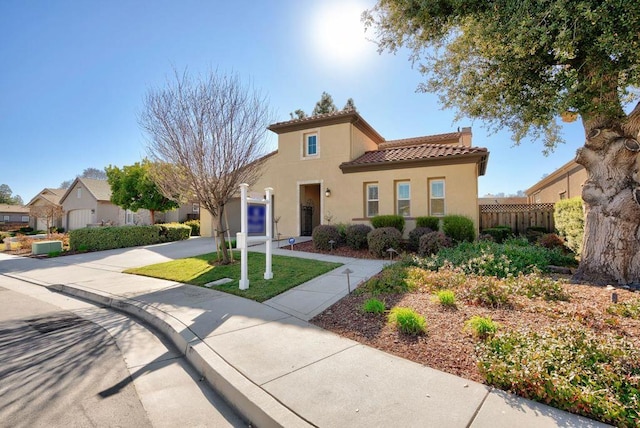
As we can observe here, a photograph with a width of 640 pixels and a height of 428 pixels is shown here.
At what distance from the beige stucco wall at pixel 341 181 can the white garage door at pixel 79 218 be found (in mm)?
21975

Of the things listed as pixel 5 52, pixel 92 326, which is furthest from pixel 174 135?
pixel 5 52

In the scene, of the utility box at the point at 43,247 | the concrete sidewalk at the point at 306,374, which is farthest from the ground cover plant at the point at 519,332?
the utility box at the point at 43,247

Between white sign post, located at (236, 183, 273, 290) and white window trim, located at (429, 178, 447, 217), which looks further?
white window trim, located at (429, 178, 447, 217)

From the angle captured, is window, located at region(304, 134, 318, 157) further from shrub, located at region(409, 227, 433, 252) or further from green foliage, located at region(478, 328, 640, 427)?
green foliage, located at region(478, 328, 640, 427)

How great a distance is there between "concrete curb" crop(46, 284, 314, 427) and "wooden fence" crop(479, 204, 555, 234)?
1492cm

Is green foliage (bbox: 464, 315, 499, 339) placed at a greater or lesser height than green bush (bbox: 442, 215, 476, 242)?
lesser

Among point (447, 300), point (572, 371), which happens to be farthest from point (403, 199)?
point (572, 371)

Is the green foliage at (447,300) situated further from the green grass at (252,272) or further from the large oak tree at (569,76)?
the large oak tree at (569,76)

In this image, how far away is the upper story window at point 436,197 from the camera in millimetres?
12469

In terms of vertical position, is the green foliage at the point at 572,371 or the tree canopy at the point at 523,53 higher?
the tree canopy at the point at 523,53

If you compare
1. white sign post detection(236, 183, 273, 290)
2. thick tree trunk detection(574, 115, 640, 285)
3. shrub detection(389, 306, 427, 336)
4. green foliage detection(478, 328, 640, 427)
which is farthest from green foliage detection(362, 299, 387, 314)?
thick tree trunk detection(574, 115, 640, 285)

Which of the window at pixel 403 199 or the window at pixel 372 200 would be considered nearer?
the window at pixel 403 199

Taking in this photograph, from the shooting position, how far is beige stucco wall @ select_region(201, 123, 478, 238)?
474 inches

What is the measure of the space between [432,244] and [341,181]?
19.7 ft
